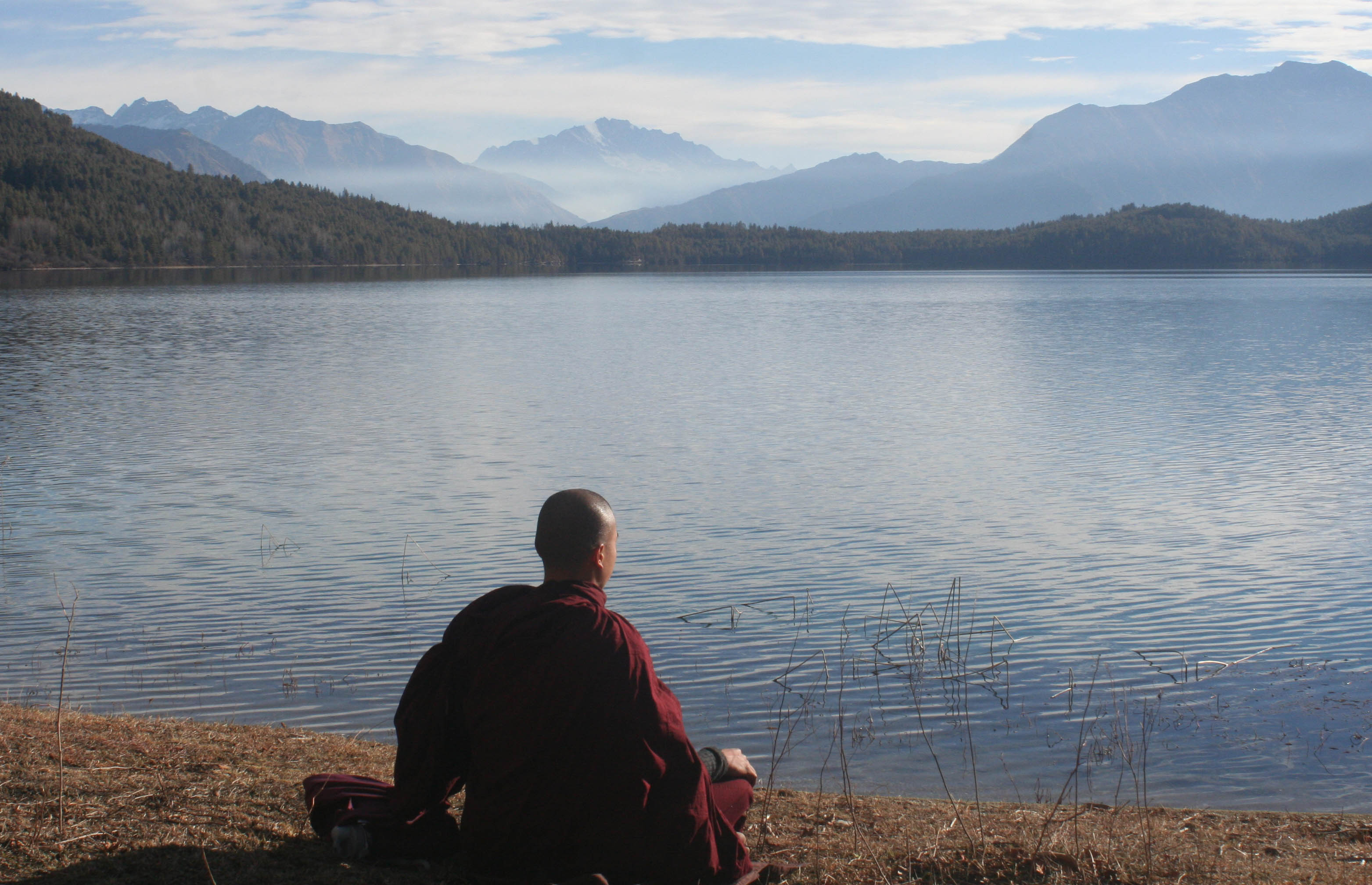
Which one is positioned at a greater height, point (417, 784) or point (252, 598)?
point (417, 784)

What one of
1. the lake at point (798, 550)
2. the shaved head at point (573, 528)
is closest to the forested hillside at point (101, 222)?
the lake at point (798, 550)

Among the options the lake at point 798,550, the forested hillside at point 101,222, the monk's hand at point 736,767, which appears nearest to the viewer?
the monk's hand at point 736,767

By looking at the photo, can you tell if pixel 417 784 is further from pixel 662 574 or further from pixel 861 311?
pixel 861 311

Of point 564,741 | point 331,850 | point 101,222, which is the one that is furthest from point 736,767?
point 101,222

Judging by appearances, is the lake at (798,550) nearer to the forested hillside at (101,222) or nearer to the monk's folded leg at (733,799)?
the monk's folded leg at (733,799)

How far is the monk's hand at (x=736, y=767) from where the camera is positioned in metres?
4.60

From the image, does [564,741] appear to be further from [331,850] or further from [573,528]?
[331,850]

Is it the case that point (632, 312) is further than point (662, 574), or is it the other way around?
point (632, 312)

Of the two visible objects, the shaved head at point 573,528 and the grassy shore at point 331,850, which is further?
the grassy shore at point 331,850

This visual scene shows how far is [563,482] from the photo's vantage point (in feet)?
60.6

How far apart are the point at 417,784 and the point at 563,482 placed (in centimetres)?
1415

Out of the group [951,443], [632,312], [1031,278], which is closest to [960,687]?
[951,443]

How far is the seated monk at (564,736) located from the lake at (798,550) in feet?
11.8

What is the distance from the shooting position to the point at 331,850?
4664 millimetres
